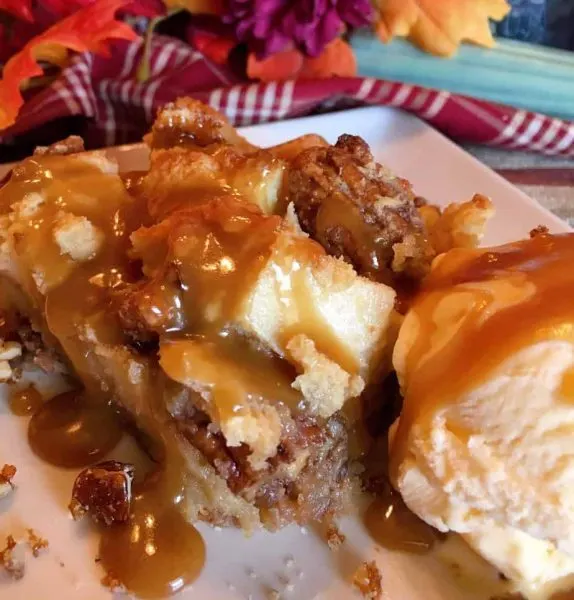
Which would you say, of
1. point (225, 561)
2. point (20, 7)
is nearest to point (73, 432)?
point (225, 561)

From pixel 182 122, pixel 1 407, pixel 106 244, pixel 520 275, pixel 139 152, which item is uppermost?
pixel 520 275

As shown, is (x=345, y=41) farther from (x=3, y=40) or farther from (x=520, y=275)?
(x=520, y=275)

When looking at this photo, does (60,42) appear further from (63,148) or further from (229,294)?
(229,294)

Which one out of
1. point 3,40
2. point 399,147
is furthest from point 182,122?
point 3,40

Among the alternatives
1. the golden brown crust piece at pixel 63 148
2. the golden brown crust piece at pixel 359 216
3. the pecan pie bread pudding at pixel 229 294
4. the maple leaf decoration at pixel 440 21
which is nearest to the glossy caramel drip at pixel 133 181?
the pecan pie bread pudding at pixel 229 294

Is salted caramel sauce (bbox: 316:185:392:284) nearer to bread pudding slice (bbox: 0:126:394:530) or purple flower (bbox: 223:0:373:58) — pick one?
bread pudding slice (bbox: 0:126:394:530)

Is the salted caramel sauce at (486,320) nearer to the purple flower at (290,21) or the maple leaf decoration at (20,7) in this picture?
the purple flower at (290,21)
